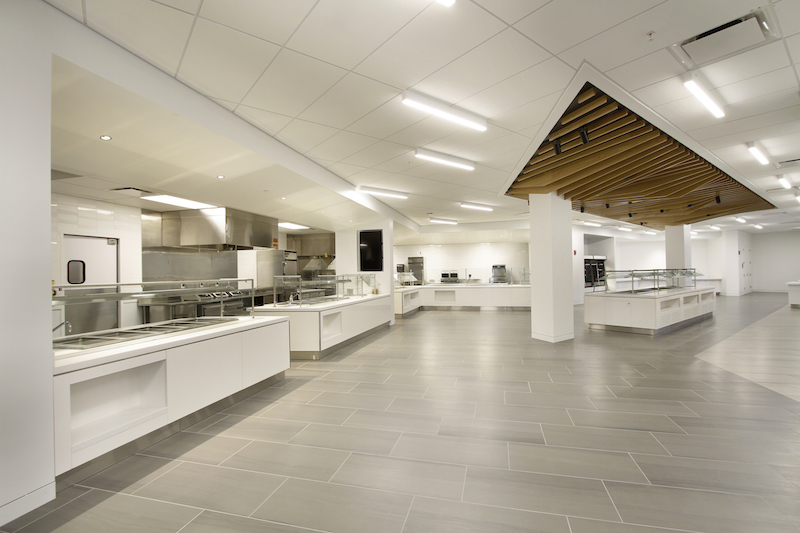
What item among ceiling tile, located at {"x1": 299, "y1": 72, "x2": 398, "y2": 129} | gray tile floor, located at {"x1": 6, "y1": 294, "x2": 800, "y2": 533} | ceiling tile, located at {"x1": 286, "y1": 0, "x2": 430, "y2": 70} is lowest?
gray tile floor, located at {"x1": 6, "y1": 294, "x2": 800, "y2": 533}

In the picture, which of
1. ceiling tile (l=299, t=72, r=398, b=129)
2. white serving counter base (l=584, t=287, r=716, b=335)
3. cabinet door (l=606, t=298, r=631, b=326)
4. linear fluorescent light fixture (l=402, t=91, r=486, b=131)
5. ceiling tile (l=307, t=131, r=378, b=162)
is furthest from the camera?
cabinet door (l=606, t=298, r=631, b=326)

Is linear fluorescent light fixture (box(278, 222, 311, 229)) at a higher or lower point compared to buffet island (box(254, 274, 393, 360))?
higher

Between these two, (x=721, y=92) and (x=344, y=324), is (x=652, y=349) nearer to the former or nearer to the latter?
(x=721, y=92)

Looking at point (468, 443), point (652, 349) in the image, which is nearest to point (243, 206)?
point (468, 443)

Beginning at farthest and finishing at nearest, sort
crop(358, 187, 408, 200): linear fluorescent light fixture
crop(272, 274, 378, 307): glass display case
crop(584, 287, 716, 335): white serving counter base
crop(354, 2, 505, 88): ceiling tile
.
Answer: crop(584, 287, 716, 335): white serving counter base, crop(358, 187, 408, 200): linear fluorescent light fixture, crop(272, 274, 378, 307): glass display case, crop(354, 2, 505, 88): ceiling tile

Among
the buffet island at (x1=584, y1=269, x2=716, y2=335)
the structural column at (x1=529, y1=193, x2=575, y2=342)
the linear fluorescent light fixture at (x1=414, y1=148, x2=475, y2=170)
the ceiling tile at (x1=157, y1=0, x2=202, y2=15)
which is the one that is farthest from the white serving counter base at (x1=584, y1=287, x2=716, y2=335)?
the ceiling tile at (x1=157, y1=0, x2=202, y2=15)

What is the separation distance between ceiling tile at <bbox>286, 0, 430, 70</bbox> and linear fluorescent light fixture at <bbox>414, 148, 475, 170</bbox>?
7.21 feet

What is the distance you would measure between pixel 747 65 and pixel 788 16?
648mm

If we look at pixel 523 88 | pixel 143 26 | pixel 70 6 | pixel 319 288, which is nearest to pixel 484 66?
pixel 523 88

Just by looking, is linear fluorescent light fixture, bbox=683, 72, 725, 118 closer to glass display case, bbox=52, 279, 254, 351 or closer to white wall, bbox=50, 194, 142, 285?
glass display case, bbox=52, 279, 254, 351

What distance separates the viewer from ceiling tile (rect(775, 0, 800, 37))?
2395 millimetres

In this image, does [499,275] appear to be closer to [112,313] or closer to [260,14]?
[112,313]

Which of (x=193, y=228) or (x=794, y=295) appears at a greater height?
(x=193, y=228)

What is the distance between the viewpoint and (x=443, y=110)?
3604 millimetres
